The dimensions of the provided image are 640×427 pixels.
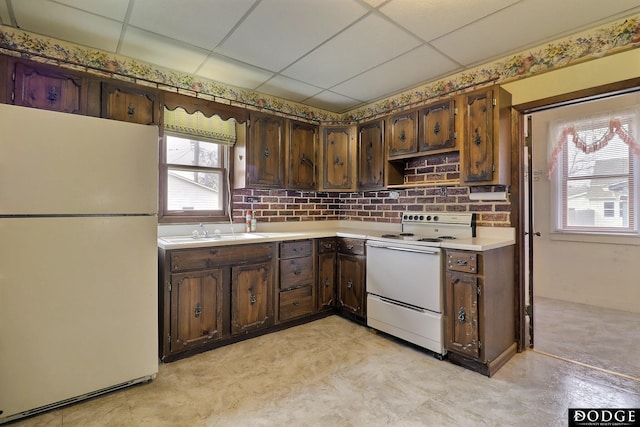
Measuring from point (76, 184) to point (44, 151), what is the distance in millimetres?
228

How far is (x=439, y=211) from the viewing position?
3.15 m

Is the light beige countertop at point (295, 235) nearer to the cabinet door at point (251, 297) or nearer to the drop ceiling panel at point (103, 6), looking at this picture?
the cabinet door at point (251, 297)

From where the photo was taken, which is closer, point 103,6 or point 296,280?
point 103,6

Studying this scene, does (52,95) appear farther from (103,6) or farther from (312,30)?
(312,30)

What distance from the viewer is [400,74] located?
2979mm

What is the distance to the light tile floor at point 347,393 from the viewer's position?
178cm

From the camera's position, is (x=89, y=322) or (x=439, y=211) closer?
(x=89, y=322)


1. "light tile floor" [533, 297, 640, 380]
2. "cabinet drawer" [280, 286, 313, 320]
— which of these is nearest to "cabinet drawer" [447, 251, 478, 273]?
"light tile floor" [533, 297, 640, 380]

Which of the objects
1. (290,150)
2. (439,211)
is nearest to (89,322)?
(290,150)

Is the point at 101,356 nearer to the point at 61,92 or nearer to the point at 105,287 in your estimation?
the point at 105,287

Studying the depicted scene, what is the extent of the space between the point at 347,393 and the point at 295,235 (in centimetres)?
155

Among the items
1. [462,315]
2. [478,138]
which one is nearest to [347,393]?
[462,315]

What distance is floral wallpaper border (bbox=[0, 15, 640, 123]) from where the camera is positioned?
2.20 meters

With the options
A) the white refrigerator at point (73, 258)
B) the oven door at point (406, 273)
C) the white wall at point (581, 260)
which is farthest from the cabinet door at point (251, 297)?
the white wall at point (581, 260)
